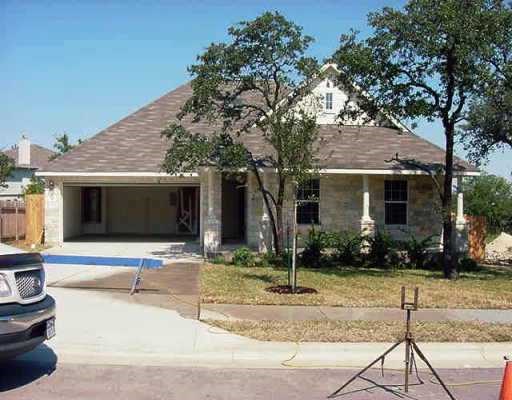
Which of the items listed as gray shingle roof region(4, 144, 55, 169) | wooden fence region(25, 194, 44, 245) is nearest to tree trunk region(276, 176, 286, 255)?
wooden fence region(25, 194, 44, 245)

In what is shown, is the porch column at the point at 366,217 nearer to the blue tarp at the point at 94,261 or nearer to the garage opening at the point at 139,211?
the blue tarp at the point at 94,261

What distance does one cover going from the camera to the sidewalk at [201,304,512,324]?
1067cm

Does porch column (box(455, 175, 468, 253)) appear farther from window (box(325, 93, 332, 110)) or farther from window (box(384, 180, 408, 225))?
window (box(325, 93, 332, 110))

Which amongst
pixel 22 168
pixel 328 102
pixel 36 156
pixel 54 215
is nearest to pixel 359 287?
pixel 328 102

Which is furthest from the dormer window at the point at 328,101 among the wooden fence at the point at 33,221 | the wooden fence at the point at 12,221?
the wooden fence at the point at 12,221

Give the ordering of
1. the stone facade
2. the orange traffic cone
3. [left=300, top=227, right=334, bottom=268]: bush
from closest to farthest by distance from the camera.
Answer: the orange traffic cone → [left=300, top=227, right=334, bottom=268]: bush → the stone facade

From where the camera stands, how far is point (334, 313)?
1113cm

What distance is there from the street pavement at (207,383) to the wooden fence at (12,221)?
17.1 m

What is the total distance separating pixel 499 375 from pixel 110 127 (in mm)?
20085

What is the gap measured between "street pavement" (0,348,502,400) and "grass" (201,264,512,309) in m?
4.24

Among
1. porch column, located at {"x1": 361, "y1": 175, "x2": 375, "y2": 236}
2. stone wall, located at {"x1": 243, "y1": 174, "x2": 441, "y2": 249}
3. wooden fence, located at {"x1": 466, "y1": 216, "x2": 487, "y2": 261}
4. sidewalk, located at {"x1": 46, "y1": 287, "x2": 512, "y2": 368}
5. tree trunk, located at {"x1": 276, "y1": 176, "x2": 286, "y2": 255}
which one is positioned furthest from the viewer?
wooden fence, located at {"x1": 466, "y1": 216, "x2": 487, "y2": 261}

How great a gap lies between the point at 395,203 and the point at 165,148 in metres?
8.56

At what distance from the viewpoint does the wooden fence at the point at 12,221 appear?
2391 cm

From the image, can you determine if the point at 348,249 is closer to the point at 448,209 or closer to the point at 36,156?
the point at 448,209
